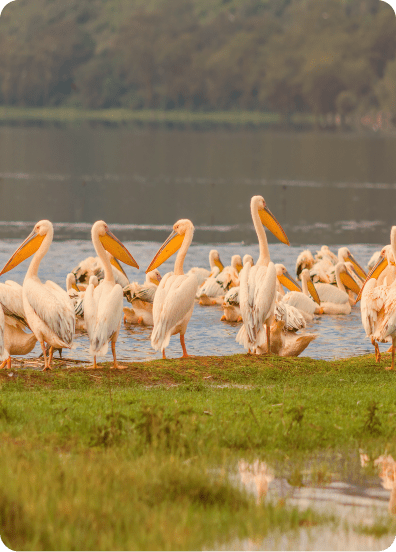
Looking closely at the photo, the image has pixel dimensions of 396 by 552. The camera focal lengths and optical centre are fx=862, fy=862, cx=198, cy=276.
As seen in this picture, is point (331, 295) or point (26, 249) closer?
point (26, 249)

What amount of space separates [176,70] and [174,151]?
233ft

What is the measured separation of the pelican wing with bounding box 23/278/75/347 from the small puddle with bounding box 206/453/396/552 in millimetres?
3517

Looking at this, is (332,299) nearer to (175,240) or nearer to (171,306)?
(175,240)

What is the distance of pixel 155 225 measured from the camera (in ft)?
89.3

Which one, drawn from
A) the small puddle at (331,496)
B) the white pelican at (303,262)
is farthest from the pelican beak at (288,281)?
the small puddle at (331,496)

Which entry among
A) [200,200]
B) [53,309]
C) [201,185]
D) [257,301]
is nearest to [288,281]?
[257,301]

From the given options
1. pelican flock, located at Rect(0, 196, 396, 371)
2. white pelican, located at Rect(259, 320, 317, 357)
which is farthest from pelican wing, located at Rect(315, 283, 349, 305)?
white pelican, located at Rect(259, 320, 317, 357)

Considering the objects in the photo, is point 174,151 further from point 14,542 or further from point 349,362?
point 14,542

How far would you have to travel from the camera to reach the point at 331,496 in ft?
16.8

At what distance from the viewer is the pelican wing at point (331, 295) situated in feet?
49.6

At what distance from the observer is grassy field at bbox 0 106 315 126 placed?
118m

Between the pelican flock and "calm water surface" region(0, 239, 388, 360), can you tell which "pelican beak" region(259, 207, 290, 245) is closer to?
the pelican flock

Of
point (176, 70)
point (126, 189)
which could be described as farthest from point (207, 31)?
point (126, 189)

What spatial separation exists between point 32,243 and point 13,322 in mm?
1207
